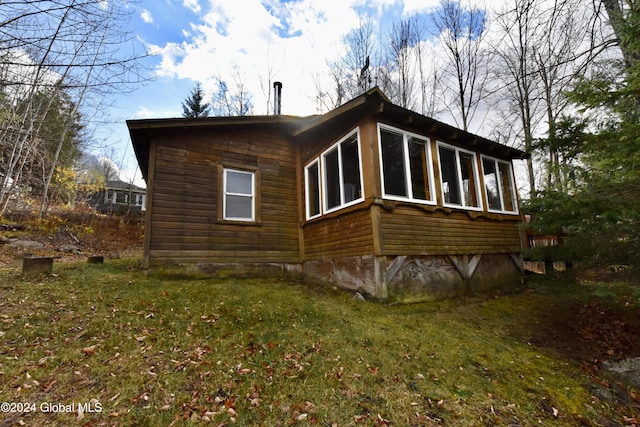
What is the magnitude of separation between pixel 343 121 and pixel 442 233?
3751 mm

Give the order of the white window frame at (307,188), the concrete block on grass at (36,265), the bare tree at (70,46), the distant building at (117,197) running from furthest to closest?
the distant building at (117,197) < the white window frame at (307,188) < the concrete block on grass at (36,265) < the bare tree at (70,46)

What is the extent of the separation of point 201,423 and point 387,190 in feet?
16.9

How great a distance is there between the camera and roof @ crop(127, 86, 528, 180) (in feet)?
20.5

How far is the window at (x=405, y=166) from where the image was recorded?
639 centimetres

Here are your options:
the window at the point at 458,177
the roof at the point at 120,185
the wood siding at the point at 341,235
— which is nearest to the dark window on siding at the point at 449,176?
the window at the point at 458,177

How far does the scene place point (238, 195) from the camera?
804cm

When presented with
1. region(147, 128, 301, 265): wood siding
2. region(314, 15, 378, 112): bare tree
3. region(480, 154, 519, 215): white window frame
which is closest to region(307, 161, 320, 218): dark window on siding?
region(147, 128, 301, 265): wood siding

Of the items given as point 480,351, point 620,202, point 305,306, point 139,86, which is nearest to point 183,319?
point 305,306

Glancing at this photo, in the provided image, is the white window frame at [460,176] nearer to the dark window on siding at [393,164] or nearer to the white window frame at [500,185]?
the white window frame at [500,185]

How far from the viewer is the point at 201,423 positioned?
2439 millimetres

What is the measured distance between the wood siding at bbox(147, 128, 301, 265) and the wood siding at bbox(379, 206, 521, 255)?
341 cm

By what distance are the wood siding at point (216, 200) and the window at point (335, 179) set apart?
802mm

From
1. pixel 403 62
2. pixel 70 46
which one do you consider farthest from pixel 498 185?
pixel 403 62

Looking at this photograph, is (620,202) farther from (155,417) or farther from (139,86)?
(139,86)
